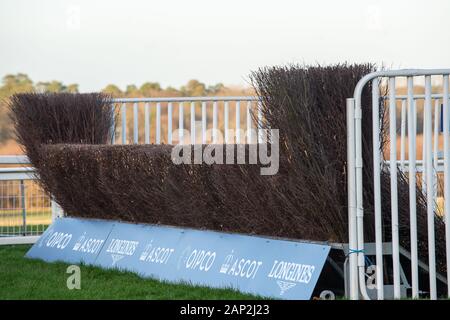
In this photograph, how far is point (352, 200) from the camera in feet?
23.0

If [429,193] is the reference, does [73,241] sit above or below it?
below

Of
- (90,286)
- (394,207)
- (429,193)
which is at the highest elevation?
(429,193)

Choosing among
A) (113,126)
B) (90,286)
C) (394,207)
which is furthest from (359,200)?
(113,126)

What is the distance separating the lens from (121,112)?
11.8 metres

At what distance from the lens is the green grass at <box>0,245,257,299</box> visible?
24.8 ft

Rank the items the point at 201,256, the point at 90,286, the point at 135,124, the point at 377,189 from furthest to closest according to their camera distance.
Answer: the point at 135,124, the point at 201,256, the point at 90,286, the point at 377,189

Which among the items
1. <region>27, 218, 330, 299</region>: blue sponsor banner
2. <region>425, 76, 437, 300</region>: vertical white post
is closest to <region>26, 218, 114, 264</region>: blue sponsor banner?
<region>27, 218, 330, 299</region>: blue sponsor banner

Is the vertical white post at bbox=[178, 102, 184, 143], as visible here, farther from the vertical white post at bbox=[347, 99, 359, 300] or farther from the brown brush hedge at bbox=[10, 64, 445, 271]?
the vertical white post at bbox=[347, 99, 359, 300]

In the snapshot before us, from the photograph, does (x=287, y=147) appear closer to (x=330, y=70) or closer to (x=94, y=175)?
(x=330, y=70)

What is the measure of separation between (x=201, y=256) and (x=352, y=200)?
1855 millimetres

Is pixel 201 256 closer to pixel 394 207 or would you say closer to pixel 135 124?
pixel 394 207

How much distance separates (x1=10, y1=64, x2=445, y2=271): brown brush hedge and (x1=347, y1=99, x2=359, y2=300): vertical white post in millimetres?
244

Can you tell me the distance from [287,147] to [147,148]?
213 cm
